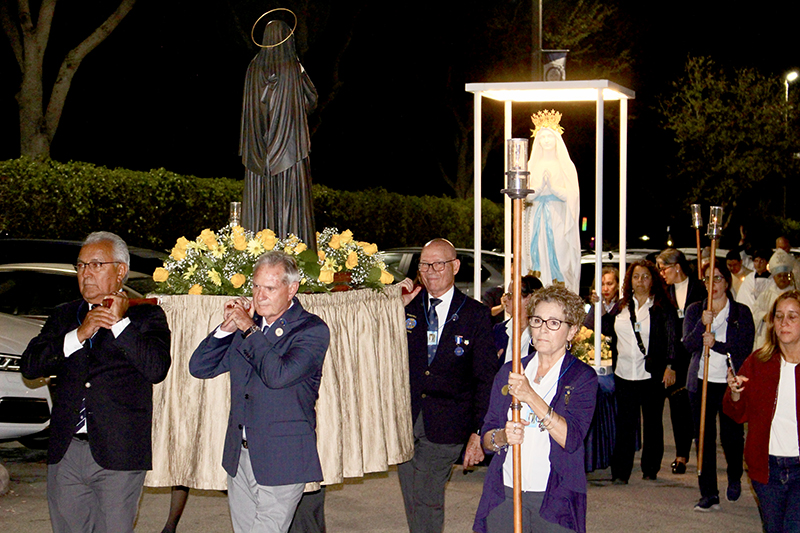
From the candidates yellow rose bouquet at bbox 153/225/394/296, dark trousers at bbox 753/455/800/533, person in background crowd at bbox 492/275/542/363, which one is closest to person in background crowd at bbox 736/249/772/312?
person in background crowd at bbox 492/275/542/363

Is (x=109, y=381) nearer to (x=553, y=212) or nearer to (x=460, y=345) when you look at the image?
(x=460, y=345)

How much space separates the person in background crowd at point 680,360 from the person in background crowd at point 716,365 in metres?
0.40

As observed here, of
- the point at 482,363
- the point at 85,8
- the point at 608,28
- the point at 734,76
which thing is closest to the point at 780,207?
the point at 734,76

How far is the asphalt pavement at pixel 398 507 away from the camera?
752 centimetres

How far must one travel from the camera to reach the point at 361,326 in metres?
5.73

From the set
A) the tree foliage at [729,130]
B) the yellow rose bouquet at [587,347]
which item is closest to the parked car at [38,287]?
the yellow rose bouquet at [587,347]

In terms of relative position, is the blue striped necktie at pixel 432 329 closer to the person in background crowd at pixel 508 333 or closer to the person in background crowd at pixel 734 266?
the person in background crowd at pixel 508 333

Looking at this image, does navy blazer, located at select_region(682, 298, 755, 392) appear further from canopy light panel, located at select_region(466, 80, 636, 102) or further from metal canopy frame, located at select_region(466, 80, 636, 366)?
canopy light panel, located at select_region(466, 80, 636, 102)

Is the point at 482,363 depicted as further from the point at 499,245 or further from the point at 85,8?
the point at 499,245

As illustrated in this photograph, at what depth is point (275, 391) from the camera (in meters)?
4.82

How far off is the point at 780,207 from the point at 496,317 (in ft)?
115

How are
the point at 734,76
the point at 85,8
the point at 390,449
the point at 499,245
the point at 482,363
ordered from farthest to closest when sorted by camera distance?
1. the point at 734,76
2. the point at 499,245
3. the point at 85,8
4. the point at 482,363
5. the point at 390,449

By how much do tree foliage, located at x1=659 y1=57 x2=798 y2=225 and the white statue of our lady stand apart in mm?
24253

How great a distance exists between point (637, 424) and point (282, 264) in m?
5.26
